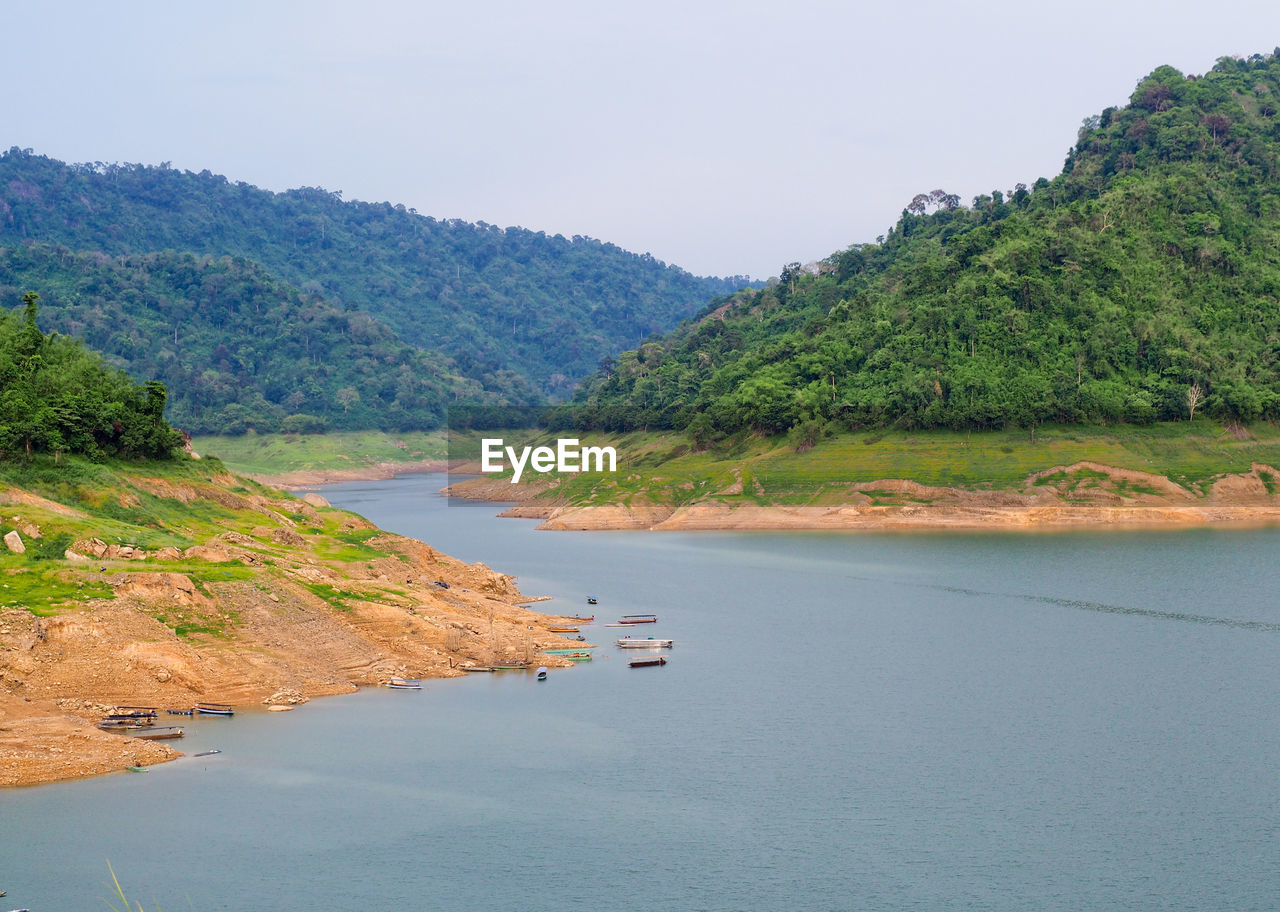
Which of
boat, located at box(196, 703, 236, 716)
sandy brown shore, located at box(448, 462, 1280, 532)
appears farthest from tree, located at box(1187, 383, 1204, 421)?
boat, located at box(196, 703, 236, 716)

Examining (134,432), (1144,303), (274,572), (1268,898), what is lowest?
(1268,898)

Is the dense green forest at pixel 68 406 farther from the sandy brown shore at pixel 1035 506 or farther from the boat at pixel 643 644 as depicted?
the sandy brown shore at pixel 1035 506

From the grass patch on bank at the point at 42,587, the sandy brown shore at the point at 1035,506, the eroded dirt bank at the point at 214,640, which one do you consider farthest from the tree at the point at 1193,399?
the grass patch on bank at the point at 42,587

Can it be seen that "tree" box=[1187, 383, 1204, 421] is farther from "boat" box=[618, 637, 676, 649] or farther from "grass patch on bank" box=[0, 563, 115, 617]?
"grass patch on bank" box=[0, 563, 115, 617]

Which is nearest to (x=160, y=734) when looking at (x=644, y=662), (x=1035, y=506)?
(x=644, y=662)

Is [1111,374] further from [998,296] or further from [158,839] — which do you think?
[158,839]

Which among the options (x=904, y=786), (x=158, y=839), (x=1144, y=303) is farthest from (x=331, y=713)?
(x=1144, y=303)
